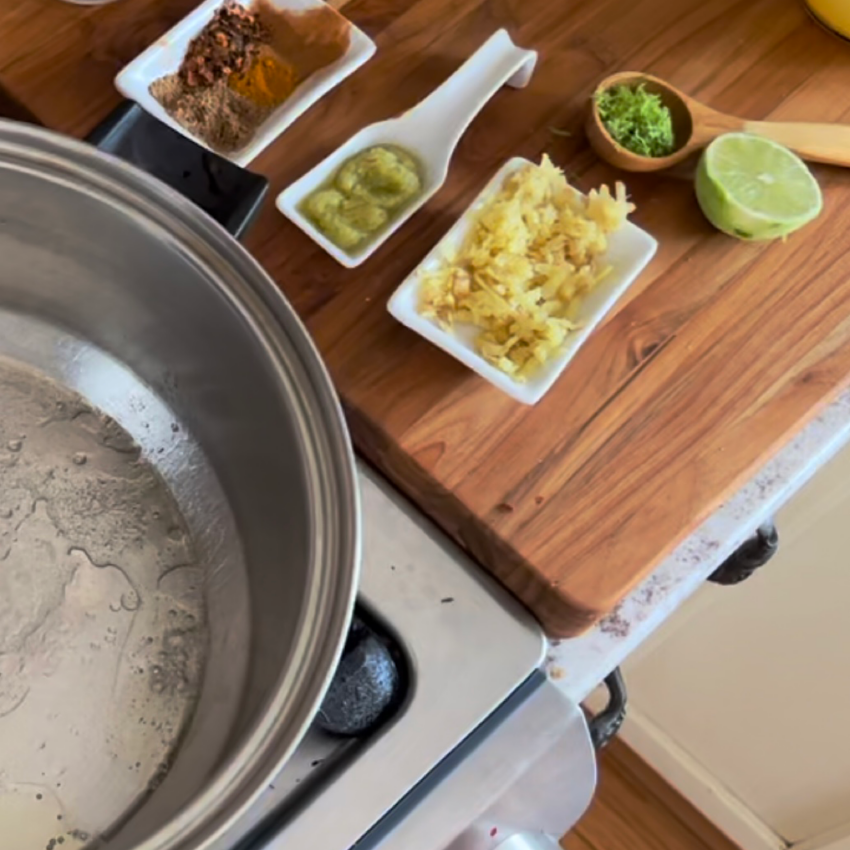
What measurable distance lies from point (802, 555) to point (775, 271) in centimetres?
32

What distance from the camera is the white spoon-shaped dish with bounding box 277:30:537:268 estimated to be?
0.71m

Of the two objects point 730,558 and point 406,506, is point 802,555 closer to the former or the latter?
point 730,558

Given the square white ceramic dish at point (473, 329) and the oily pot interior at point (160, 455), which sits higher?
the square white ceramic dish at point (473, 329)

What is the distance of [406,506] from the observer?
677 mm

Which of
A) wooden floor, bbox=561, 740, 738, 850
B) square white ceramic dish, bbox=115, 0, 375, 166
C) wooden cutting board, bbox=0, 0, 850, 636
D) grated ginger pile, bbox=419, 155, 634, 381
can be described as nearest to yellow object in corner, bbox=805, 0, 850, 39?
wooden cutting board, bbox=0, 0, 850, 636

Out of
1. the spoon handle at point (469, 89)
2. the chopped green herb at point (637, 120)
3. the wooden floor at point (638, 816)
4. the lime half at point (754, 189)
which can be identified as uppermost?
the lime half at point (754, 189)

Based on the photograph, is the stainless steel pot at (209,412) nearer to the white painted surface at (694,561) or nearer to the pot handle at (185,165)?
the pot handle at (185,165)

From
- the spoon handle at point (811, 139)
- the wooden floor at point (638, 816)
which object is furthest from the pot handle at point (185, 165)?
the wooden floor at point (638, 816)

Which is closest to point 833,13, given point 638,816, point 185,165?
point 185,165

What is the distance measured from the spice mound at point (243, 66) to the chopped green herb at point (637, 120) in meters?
0.19

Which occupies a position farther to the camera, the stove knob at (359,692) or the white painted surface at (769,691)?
the white painted surface at (769,691)

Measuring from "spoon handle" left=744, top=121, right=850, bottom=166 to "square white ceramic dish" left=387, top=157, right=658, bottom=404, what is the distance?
0.14 m

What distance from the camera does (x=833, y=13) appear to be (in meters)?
0.84

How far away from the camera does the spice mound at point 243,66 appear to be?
746 mm
